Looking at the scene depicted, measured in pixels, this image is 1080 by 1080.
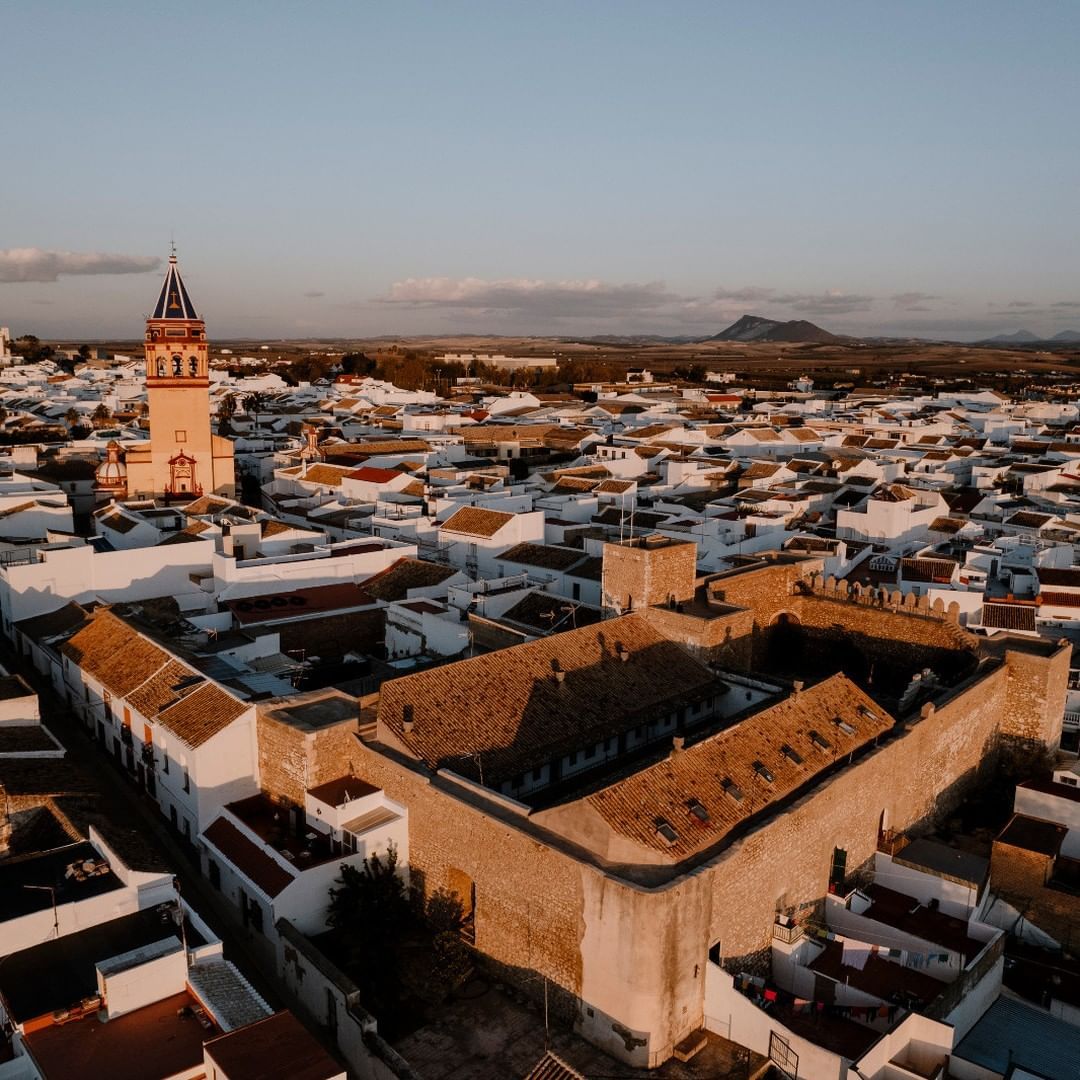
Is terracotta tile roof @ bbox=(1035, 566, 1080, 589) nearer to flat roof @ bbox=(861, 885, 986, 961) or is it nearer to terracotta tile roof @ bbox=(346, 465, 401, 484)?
flat roof @ bbox=(861, 885, 986, 961)

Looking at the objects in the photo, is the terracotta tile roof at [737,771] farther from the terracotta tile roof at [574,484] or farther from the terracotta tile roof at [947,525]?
the terracotta tile roof at [574,484]

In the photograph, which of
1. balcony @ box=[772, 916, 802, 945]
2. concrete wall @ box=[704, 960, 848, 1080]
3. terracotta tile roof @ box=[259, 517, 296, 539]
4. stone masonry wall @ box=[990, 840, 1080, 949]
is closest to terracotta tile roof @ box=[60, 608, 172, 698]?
terracotta tile roof @ box=[259, 517, 296, 539]

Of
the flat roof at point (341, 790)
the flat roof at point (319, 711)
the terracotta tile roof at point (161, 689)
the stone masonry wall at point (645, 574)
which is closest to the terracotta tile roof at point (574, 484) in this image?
the stone masonry wall at point (645, 574)

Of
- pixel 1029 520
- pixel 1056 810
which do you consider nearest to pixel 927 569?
pixel 1029 520

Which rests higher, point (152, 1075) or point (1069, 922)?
point (152, 1075)

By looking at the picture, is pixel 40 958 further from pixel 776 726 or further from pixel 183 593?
pixel 183 593

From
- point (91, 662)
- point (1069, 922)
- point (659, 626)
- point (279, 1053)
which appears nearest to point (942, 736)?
point (1069, 922)

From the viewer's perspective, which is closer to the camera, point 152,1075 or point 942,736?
point 152,1075
